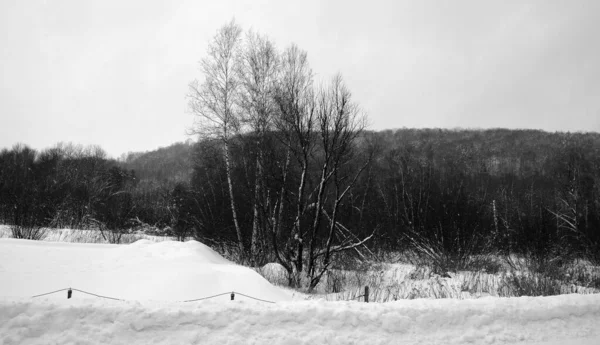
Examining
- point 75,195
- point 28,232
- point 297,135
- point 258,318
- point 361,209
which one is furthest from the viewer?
point 75,195

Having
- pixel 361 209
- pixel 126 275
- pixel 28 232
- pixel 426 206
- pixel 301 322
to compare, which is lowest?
pixel 28 232

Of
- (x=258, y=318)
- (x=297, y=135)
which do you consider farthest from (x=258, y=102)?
(x=258, y=318)

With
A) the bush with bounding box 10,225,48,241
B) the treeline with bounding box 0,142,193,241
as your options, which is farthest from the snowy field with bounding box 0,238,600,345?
the treeline with bounding box 0,142,193,241

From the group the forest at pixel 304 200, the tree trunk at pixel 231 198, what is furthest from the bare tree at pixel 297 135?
the tree trunk at pixel 231 198

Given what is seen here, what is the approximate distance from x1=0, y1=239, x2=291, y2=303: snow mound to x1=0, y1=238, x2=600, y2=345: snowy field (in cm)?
4

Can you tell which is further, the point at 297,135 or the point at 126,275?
the point at 297,135

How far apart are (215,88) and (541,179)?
3991 centimetres

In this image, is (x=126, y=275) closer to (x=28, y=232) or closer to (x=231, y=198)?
(x=231, y=198)

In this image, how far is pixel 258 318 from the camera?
445 centimetres

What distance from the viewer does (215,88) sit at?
48.6ft

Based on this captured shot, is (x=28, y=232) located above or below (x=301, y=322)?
below

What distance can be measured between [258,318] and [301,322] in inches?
23.8

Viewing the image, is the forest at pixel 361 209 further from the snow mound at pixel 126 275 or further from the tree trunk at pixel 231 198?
the snow mound at pixel 126 275

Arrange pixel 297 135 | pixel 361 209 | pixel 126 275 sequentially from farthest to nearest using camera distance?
1. pixel 361 209
2. pixel 297 135
3. pixel 126 275
